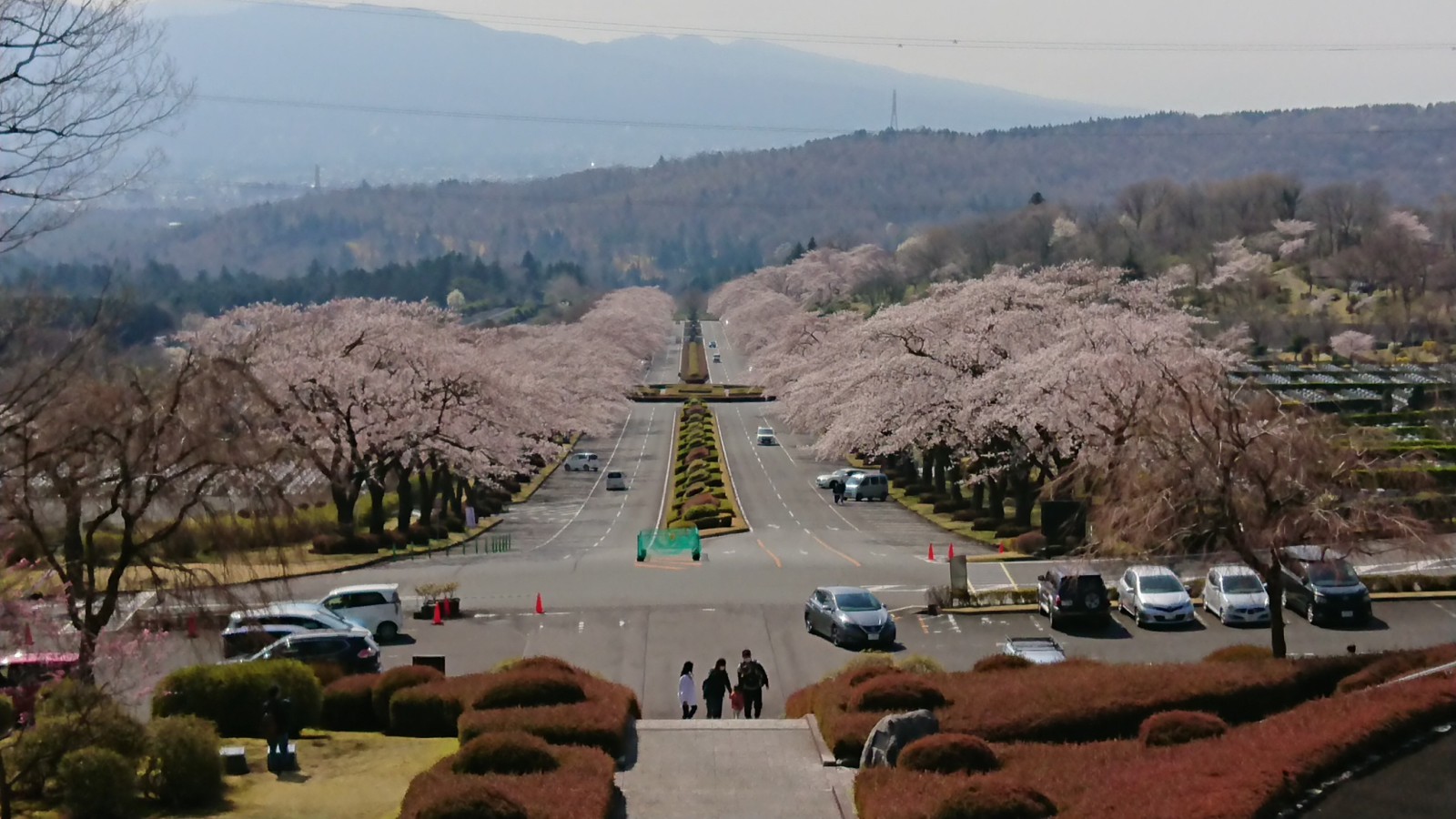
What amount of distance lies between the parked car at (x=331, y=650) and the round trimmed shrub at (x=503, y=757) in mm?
9582

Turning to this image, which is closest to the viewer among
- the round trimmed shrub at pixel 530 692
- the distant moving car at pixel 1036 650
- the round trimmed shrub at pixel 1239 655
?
the round trimmed shrub at pixel 530 692

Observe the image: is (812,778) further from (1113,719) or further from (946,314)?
(946,314)

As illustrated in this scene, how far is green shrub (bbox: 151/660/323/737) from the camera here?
21.2 m

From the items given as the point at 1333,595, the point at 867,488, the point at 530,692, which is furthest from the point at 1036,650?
the point at 867,488

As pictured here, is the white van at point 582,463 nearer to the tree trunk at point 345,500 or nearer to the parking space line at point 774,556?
the tree trunk at point 345,500

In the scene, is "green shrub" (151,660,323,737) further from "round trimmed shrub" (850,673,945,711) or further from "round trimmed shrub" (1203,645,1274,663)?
"round trimmed shrub" (1203,645,1274,663)

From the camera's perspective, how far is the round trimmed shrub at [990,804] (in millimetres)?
14789

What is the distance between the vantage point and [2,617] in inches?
611

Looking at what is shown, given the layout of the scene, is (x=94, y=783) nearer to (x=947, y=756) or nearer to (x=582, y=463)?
(x=947, y=756)

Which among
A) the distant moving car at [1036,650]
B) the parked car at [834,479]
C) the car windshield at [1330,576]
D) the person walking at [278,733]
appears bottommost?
the parked car at [834,479]

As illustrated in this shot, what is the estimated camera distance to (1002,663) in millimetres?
Answer: 23188

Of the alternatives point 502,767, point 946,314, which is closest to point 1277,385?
point 946,314

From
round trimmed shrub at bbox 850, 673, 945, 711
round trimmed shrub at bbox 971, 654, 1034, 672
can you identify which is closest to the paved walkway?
round trimmed shrub at bbox 850, 673, 945, 711

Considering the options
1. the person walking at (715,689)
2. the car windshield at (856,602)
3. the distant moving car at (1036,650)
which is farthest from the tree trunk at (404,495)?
the distant moving car at (1036,650)
